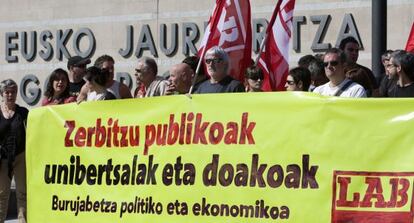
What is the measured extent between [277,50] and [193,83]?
2227mm

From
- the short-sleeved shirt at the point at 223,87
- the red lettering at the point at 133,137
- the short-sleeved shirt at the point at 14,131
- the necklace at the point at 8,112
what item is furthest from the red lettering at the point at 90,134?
the necklace at the point at 8,112

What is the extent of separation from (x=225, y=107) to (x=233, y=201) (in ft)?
2.16

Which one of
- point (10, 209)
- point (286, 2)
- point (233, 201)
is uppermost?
point (286, 2)

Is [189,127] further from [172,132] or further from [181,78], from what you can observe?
[181,78]

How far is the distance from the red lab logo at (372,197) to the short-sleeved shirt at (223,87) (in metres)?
2.10

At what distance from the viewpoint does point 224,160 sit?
8055 millimetres

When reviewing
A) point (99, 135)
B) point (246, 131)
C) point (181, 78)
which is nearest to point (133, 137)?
point (99, 135)

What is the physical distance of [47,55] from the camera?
19750 millimetres

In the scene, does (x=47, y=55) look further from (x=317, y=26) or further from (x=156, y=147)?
(x=156, y=147)

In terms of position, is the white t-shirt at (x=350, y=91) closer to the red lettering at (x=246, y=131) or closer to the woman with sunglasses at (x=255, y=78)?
the red lettering at (x=246, y=131)

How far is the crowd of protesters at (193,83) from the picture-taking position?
912 centimetres

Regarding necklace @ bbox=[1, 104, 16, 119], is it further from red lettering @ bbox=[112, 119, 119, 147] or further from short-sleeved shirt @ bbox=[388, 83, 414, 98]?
short-sleeved shirt @ bbox=[388, 83, 414, 98]

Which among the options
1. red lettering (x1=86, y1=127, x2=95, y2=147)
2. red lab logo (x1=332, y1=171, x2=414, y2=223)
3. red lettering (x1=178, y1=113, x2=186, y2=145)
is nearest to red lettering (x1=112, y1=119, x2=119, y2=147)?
red lettering (x1=86, y1=127, x2=95, y2=147)

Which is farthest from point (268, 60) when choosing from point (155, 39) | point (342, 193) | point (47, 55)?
point (47, 55)
